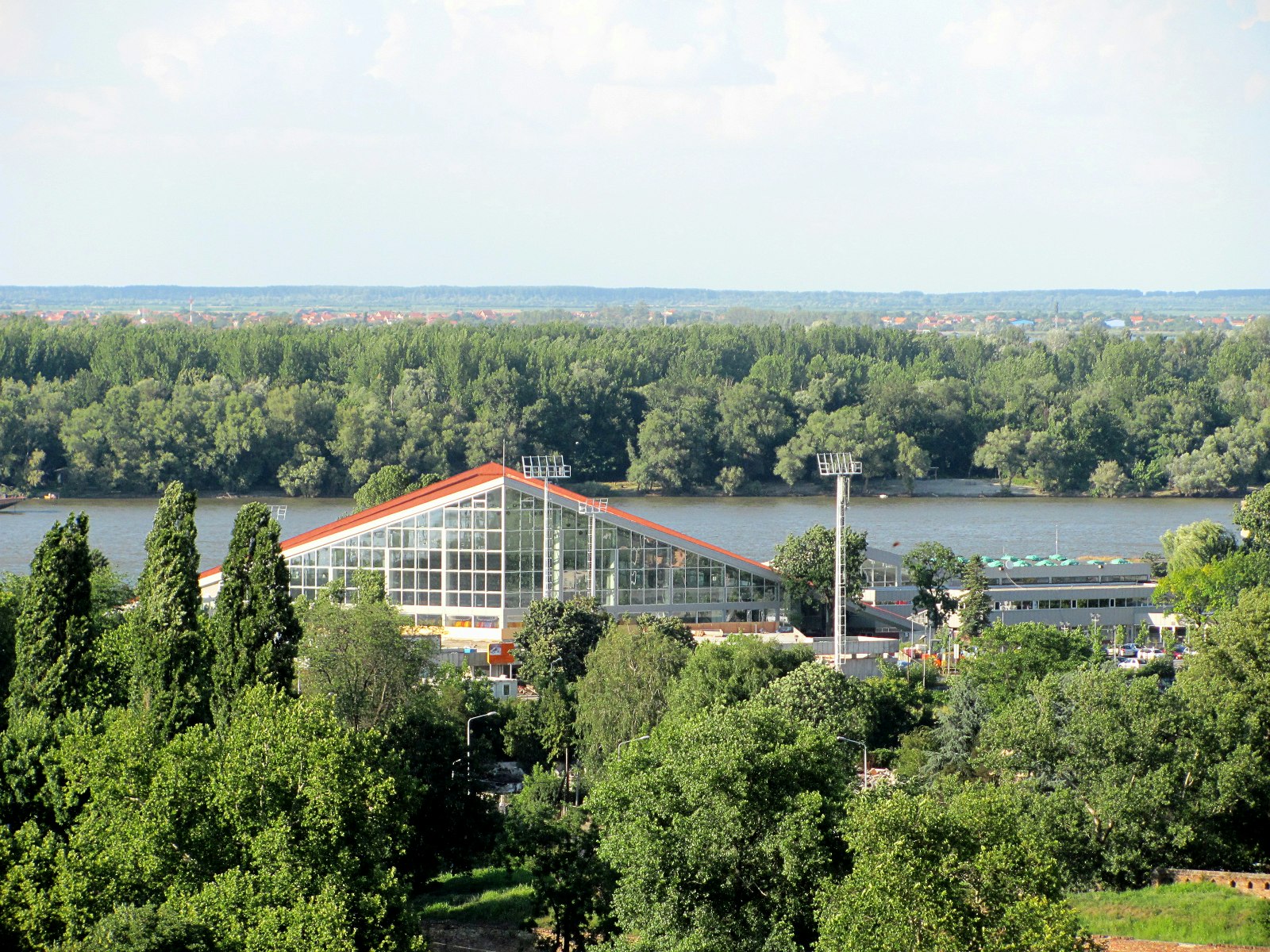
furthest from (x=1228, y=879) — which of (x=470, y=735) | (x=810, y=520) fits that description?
(x=810, y=520)

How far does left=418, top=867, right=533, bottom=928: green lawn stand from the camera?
26.3 m

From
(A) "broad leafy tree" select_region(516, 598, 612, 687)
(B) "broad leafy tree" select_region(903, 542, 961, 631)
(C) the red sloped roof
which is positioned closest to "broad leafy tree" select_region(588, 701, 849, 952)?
(A) "broad leafy tree" select_region(516, 598, 612, 687)

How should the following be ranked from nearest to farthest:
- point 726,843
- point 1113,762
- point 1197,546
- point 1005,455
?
point 726,843 → point 1113,762 → point 1197,546 → point 1005,455

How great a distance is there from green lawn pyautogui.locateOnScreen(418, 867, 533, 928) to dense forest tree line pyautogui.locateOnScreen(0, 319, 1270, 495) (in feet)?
183

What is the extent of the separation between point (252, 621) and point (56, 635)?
9.27 feet

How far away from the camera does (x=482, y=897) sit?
90.3ft

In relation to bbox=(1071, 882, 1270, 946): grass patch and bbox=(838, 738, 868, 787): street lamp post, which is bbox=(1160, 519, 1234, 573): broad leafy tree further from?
bbox=(1071, 882, 1270, 946): grass patch

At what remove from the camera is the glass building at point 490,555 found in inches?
1724

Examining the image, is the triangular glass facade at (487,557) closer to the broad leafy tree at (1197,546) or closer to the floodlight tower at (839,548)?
the floodlight tower at (839,548)

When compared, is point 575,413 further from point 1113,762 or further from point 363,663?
point 1113,762

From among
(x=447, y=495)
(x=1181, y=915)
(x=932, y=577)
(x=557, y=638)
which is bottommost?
(x=1181, y=915)

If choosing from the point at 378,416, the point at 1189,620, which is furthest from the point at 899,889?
the point at 378,416

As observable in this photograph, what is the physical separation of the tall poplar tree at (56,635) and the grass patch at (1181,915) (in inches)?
557

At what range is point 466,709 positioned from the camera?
3275 cm
